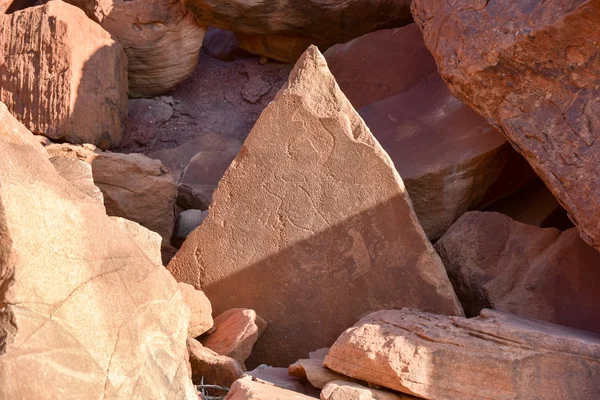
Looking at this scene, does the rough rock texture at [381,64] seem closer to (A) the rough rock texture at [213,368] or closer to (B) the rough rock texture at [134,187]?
(B) the rough rock texture at [134,187]

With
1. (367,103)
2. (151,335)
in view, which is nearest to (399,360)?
(151,335)

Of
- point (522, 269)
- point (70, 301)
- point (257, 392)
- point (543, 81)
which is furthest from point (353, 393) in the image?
point (543, 81)

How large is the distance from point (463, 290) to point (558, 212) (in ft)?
2.50

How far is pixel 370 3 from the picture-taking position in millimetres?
4547

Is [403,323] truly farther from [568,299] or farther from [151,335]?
[151,335]

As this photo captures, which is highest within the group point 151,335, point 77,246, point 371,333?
point 77,246

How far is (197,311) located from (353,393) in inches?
28.6

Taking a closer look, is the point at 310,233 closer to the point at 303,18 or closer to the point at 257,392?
the point at 257,392

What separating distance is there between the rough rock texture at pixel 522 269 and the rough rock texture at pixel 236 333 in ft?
2.48

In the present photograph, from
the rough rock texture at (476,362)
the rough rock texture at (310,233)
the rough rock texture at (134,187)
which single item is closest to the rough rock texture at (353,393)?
the rough rock texture at (476,362)

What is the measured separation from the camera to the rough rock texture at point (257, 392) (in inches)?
89.2

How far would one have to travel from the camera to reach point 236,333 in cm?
285

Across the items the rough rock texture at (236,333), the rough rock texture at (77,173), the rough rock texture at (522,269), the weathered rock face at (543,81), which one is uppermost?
the weathered rock face at (543,81)

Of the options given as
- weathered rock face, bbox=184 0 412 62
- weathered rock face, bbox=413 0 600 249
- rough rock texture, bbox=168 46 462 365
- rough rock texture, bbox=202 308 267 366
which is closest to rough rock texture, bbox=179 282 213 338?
rough rock texture, bbox=202 308 267 366
